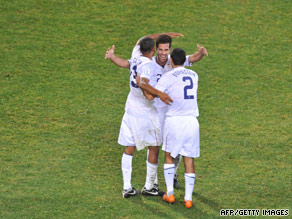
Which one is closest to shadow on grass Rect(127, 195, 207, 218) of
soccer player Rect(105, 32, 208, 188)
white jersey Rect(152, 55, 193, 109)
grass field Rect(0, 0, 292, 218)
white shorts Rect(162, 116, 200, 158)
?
grass field Rect(0, 0, 292, 218)

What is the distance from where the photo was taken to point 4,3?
1536 centimetres

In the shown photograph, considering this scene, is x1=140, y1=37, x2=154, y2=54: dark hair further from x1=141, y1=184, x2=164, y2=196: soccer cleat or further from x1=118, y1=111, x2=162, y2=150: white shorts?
x1=141, y1=184, x2=164, y2=196: soccer cleat

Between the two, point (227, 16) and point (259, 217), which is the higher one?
point (227, 16)

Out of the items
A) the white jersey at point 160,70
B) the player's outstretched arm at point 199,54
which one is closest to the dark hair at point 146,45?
the white jersey at point 160,70

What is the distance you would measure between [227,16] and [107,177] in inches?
300

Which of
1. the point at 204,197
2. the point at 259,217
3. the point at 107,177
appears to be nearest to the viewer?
the point at 259,217

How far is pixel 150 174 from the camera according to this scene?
8.20 meters

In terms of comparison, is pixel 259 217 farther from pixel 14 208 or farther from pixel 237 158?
pixel 14 208

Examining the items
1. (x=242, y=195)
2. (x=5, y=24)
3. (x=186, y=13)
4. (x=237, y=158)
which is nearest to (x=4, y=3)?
(x=5, y=24)

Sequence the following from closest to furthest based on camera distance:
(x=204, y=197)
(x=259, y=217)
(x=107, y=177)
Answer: (x=259, y=217) < (x=204, y=197) < (x=107, y=177)

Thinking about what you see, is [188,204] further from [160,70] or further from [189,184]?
[160,70]

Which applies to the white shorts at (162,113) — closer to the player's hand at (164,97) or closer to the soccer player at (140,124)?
the soccer player at (140,124)

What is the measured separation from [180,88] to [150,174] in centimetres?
138

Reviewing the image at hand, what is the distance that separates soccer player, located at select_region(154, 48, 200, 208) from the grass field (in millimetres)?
496
